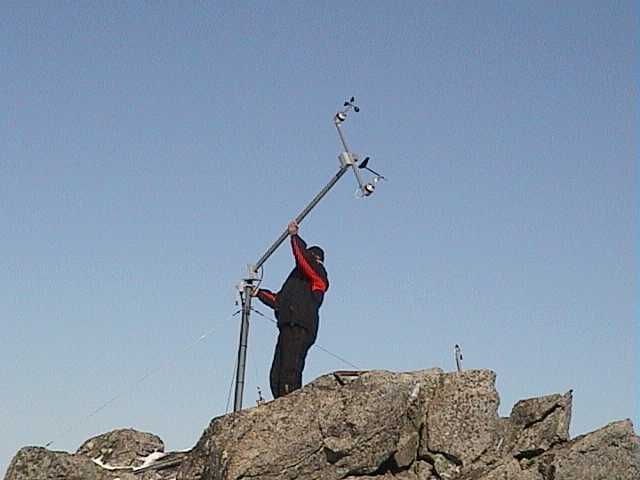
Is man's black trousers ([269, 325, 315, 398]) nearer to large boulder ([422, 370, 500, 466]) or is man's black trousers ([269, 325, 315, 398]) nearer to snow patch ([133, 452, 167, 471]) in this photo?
snow patch ([133, 452, 167, 471])

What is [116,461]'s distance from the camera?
20.4 meters

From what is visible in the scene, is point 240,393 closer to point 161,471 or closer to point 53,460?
point 161,471

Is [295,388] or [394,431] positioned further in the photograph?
[295,388]

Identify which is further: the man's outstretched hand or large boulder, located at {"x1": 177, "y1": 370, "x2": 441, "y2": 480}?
the man's outstretched hand

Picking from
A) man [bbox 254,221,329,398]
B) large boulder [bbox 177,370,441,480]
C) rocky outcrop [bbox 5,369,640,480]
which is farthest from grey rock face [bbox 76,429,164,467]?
man [bbox 254,221,329,398]

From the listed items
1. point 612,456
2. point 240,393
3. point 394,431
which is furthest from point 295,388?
point 612,456

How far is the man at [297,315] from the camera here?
20.5 metres

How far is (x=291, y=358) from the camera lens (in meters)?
20.4

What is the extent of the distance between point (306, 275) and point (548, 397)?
492 centimetres

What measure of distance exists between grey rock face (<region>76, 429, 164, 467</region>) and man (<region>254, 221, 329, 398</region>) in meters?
2.64

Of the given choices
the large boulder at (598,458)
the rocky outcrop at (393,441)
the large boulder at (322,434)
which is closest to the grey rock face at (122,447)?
the rocky outcrop at (393,441)

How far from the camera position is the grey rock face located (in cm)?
2050

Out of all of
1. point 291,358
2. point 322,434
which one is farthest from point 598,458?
point 291,358

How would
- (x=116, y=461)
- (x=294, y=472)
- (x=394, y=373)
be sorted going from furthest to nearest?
(x=116, y=461)
(x=394, y=373)
(x=294, y=472)
